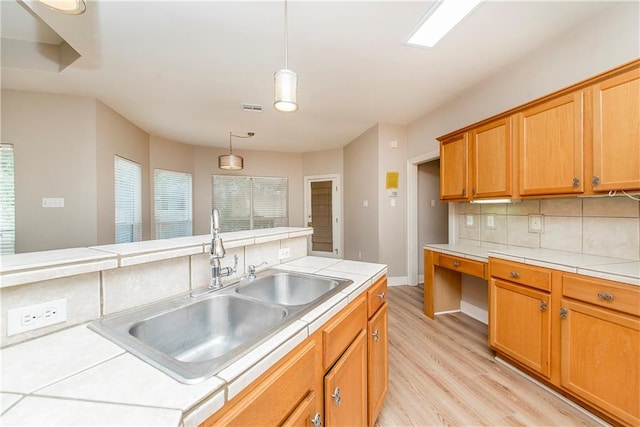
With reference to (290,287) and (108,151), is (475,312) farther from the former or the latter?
(108,151)

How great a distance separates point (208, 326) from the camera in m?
1.05

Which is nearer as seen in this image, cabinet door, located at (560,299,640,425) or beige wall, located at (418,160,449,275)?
cabinet door, located at (560,299,640,425)

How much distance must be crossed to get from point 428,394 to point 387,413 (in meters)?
0.34

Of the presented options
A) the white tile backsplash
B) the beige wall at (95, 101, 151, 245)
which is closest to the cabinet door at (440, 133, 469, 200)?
the white tile backsplash

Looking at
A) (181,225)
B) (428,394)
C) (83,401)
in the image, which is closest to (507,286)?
(428,394)

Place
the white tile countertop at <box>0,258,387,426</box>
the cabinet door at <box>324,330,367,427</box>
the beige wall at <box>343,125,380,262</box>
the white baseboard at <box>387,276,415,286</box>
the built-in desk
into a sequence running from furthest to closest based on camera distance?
the beige wall at <box>343,125,380,262</box>
the white baseboard at <box>387,276,415,286</box>
the built-in desk
the cabinet door at <box>324,330,367,427</box>
the white tile countertop at <box>0,258,387,426</box>

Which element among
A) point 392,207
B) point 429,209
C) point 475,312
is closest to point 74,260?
point 475,312

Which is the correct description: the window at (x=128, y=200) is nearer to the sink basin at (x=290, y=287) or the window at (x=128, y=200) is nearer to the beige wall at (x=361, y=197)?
the sink basin at (x=290, y=287)

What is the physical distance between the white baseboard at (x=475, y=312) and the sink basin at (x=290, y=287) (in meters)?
2.23

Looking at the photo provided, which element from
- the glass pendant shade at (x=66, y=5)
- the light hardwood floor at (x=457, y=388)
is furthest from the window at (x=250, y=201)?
the glass pendant shade at (x=66, y=5)

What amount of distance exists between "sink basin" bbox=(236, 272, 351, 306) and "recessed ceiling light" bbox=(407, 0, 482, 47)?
191cm

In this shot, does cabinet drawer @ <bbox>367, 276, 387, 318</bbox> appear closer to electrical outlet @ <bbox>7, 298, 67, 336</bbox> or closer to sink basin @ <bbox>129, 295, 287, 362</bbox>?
sink basin @ <bbox>129, 295, 287, 362</bbox>

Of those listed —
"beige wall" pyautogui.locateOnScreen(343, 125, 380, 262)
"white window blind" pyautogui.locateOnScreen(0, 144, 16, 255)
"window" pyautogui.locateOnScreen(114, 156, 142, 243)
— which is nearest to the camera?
"white window blind" pyautogui.locateOnScreen(0, 144, 16, 255)

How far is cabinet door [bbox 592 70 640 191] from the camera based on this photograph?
139 cm
